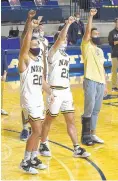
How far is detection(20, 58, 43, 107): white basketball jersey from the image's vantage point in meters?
6.44

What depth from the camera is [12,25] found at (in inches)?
805

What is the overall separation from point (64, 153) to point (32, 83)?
1.61 metres

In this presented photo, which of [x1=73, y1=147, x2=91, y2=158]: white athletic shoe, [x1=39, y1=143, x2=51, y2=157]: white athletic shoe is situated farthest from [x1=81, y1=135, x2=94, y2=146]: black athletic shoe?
[x1=39, y1=143, x2=51, y2=157]: white athletic shoe

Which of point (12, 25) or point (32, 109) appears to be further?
point (12, 25)

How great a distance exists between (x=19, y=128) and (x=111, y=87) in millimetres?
4696

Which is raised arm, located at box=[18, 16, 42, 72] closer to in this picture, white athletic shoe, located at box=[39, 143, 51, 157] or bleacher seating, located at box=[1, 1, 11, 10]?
white athletic shoe, located at box=[39, 143, 51, 157]

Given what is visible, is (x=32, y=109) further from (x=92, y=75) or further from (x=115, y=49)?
(x=115, y=49)

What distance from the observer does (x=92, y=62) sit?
25.0 feet

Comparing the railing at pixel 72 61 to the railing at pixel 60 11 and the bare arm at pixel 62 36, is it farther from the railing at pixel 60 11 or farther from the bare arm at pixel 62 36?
the bare arm at pixel 62 36

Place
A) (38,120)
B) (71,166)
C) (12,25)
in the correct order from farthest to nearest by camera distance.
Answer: (12,25) → (71,166) → (38,120)

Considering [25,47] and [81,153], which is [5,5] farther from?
[25,47]

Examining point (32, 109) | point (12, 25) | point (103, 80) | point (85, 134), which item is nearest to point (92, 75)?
point (103, 80)

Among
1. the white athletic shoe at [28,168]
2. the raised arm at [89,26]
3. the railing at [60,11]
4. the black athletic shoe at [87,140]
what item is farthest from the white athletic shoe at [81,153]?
the railing at [60,11]

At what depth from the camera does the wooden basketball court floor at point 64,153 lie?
6547mm
